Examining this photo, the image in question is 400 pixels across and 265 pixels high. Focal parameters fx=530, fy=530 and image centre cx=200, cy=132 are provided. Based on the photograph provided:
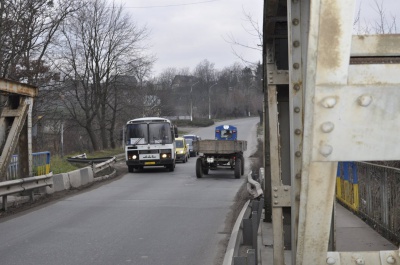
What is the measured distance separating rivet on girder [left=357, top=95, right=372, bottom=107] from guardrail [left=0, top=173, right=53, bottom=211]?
37.1ft

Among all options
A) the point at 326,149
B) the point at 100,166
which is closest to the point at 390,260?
the point at 326,149

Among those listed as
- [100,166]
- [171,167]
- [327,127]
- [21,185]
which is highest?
[327,127]

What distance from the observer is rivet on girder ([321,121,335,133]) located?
6.41ft

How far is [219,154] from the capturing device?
2575 centimetres

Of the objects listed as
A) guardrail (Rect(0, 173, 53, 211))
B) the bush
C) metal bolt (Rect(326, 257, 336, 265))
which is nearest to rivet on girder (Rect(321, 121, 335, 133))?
metal bolt (Rect(326, 257, 336, 265))

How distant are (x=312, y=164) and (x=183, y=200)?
1414 cm

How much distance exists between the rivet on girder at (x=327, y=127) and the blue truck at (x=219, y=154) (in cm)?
2308

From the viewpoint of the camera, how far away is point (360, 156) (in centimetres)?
197

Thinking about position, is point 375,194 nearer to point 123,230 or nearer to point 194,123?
point 123,230

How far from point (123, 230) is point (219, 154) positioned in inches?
612

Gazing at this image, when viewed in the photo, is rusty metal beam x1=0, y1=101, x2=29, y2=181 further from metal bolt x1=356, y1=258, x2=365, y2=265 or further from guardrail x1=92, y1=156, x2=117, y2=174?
metal bolt x1=356, y1=258, x2=365, y2=265

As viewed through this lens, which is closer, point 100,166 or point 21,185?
point 21,185

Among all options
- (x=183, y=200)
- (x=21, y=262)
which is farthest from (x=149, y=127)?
(x=21, y=262)

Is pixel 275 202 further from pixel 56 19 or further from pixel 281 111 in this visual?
pixel 56 19
